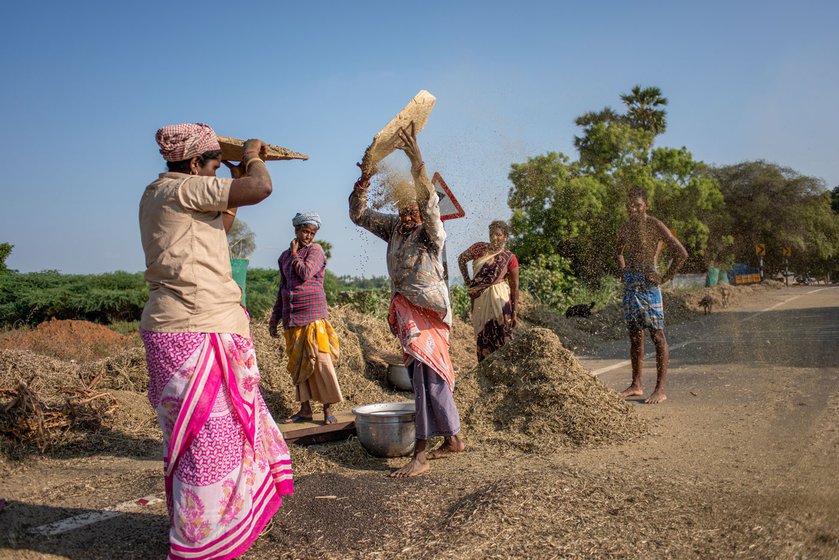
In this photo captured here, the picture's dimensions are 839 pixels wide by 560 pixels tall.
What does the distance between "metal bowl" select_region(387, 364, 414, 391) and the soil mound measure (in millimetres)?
3962

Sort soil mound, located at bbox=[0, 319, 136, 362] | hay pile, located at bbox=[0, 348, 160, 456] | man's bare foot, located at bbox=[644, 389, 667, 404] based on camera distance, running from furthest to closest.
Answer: soil mound, located at bbox=[0, 319, 136, 362] → man's bare foot, located at bbox=[644, 389, 667, 404] → hay pile, located at bbox=[0, 348, 160, 456]

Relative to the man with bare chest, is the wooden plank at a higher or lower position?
lower

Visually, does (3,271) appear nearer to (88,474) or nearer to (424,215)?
(88,474)

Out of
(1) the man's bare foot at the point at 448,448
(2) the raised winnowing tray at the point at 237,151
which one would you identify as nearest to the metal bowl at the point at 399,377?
(1) the man's bare foot at the point at 448,448

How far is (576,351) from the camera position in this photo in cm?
1214

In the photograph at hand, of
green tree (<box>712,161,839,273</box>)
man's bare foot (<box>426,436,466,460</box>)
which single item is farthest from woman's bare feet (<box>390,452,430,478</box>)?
green tree (<box>712,161,839,273</box>)

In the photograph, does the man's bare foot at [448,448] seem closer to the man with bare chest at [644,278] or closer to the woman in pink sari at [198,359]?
the woman in pink sari at [198,359]

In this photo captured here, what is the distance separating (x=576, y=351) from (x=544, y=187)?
37.8 feet

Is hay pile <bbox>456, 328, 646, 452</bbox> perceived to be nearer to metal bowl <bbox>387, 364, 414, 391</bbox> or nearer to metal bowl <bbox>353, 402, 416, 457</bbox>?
metal bowl <bbox>353, 402, 416, 457</bbox>

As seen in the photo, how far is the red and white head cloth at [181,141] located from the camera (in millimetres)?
3119

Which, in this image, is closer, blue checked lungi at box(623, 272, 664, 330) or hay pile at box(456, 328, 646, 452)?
hay pile at box(456, 328, 646, 452)

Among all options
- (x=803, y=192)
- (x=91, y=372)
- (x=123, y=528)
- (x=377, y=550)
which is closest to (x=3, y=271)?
(x=91, y=372)

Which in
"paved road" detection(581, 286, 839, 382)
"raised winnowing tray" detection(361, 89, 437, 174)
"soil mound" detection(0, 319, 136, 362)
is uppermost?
"raised winnowing tray" detection(361, 89, 437, 174)

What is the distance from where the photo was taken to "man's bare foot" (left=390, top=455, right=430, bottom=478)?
14.6 ft
